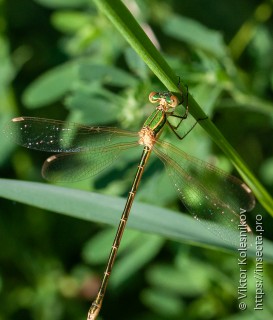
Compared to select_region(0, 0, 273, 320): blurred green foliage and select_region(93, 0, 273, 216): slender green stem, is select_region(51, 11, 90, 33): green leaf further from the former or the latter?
select_region(93, 0, 273, 216): slender green stem

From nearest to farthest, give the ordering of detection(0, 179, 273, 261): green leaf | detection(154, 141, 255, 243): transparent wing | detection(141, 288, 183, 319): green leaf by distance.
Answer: detection(0, 179, 273, 261): green leaf
detection(154, 141, 255, 243): transparent wing
detection(141, 288, 183, 319): green leaf

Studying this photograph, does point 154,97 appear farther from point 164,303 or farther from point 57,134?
point 164,303

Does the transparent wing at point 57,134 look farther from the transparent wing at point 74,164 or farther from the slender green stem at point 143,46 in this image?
the slender green stem at point 143,46

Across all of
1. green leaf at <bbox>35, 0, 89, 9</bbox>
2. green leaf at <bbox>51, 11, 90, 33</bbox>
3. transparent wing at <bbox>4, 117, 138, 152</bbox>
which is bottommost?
transparent wing at <bbox>4, 117, 138, 152</bbox>

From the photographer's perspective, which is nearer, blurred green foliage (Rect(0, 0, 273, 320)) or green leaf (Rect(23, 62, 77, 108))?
blurred green foliage (Rect(0, 0, 273, 320))

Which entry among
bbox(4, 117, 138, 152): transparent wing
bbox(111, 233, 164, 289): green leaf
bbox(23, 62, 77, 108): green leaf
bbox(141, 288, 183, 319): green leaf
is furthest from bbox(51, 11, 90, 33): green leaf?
bbox(141, 288, 183, 319): green leaf

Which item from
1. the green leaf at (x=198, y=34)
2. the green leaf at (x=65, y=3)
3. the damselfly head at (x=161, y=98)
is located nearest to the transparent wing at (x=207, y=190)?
the damselfly head at (x=161, y=98)
